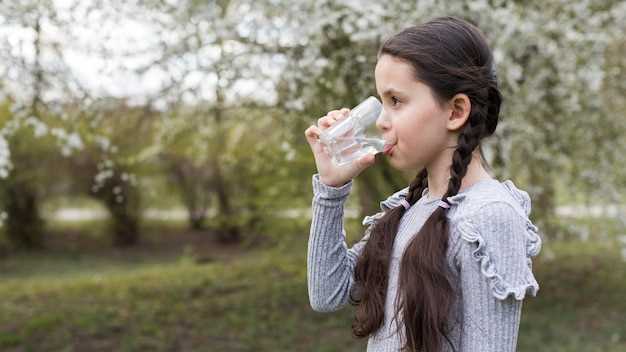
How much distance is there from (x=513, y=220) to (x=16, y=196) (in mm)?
11583

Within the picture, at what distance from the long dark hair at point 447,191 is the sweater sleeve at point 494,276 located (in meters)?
0.05

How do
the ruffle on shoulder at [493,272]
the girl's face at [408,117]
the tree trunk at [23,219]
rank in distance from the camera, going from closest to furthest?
the ruffle on shoulder at [493,272] → the girl's face at [408,117] → the tree trunk at [23,219]

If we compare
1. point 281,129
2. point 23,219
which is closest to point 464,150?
point 281,129

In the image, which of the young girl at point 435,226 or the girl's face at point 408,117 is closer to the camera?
the young girl at point 435,226

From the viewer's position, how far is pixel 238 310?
6535mm

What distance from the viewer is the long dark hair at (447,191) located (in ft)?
4.36

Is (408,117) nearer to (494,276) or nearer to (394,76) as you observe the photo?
(394,76)

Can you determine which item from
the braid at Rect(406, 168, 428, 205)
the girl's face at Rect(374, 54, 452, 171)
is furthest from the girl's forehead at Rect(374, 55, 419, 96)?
the braid at Rect(406, 168, 428, 205)

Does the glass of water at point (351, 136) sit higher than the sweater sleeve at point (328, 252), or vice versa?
the glass of water at point (351, 136)

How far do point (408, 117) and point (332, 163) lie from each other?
0.18 m

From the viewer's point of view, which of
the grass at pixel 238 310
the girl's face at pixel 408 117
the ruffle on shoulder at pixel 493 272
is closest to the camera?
the ruffle on shoulder at pixel 493 272

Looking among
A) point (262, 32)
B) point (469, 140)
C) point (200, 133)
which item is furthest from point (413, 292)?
point (200, 133)

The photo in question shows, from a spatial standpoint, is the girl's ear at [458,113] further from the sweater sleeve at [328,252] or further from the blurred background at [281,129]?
the blurred background at [281,129]

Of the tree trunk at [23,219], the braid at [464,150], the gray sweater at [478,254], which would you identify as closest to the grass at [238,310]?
the tree trunk at [23,219]
